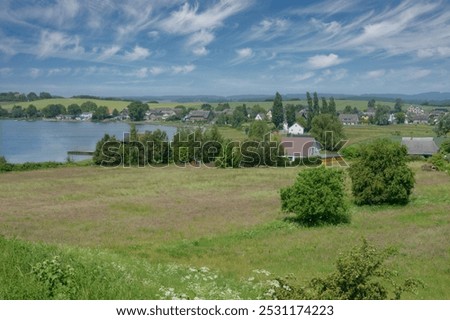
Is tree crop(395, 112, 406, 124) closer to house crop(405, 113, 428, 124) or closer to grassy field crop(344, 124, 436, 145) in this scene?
house crop(405, 113, 428, 124)

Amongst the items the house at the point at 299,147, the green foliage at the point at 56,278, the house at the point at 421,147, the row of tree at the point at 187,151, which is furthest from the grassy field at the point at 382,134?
the green foliage at the point at 56,278

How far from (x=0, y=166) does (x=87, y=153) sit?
28034 mm

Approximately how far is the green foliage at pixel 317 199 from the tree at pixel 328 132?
2627 inches

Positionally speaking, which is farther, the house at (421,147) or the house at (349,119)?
the house at (349,119)

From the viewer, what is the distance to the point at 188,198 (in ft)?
127

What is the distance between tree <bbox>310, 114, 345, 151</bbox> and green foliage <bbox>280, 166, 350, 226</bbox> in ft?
219

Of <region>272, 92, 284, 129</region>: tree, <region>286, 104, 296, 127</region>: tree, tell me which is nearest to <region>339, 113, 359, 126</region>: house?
<region>286, 104, 296, 127</region>: tree

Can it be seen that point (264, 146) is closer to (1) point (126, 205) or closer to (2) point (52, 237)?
(1) point (126, 205)

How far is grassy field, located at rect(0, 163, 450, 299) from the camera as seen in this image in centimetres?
1294

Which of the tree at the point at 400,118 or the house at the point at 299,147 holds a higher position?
the tree at the point at 400,118

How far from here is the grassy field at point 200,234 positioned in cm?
1294

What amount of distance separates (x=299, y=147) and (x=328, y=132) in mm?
17489

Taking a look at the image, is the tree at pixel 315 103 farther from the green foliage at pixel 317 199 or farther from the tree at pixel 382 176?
the green foliage at pixel 317 199

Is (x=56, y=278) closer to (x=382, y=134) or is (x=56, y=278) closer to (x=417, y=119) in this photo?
(x=382, y=134)
